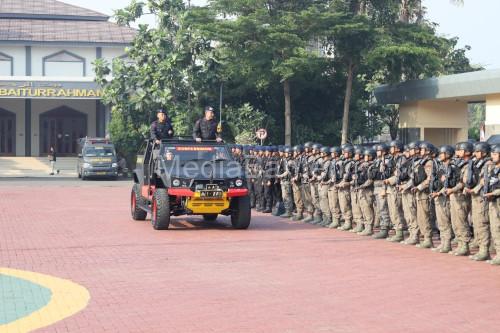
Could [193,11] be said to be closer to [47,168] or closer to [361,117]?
[361,117]

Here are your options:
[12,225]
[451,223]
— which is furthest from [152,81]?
[451,223]

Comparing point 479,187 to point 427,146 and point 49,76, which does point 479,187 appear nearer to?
point 427,146

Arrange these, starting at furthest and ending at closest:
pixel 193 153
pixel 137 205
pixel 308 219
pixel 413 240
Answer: pixel 308 219, pixel 137 205, pixel 193 153, pixel 413 240

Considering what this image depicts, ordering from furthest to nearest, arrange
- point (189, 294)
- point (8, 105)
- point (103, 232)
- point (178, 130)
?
point (8, 105) < point (178, 130) < point (103, 232) < point (189, 294)

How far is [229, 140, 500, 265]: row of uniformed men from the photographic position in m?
13.4

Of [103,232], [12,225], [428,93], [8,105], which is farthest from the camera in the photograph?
[8,105]

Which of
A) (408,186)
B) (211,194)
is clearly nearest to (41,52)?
(211,194)

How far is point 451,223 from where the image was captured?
14.2 m

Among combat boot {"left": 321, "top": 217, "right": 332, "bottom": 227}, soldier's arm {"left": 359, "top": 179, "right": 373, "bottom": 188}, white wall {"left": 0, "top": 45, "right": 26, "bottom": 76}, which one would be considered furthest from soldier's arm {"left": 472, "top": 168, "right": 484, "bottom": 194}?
white wall {"left": 0, "top": 45, "right": 26, "bottom": 76}

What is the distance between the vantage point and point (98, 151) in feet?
135

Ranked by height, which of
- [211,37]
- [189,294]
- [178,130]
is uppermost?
[211,37]

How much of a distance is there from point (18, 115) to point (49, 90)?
5660 millimetres

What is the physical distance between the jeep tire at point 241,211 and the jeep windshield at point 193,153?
122 cm

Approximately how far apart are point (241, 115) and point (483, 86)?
618 inches
